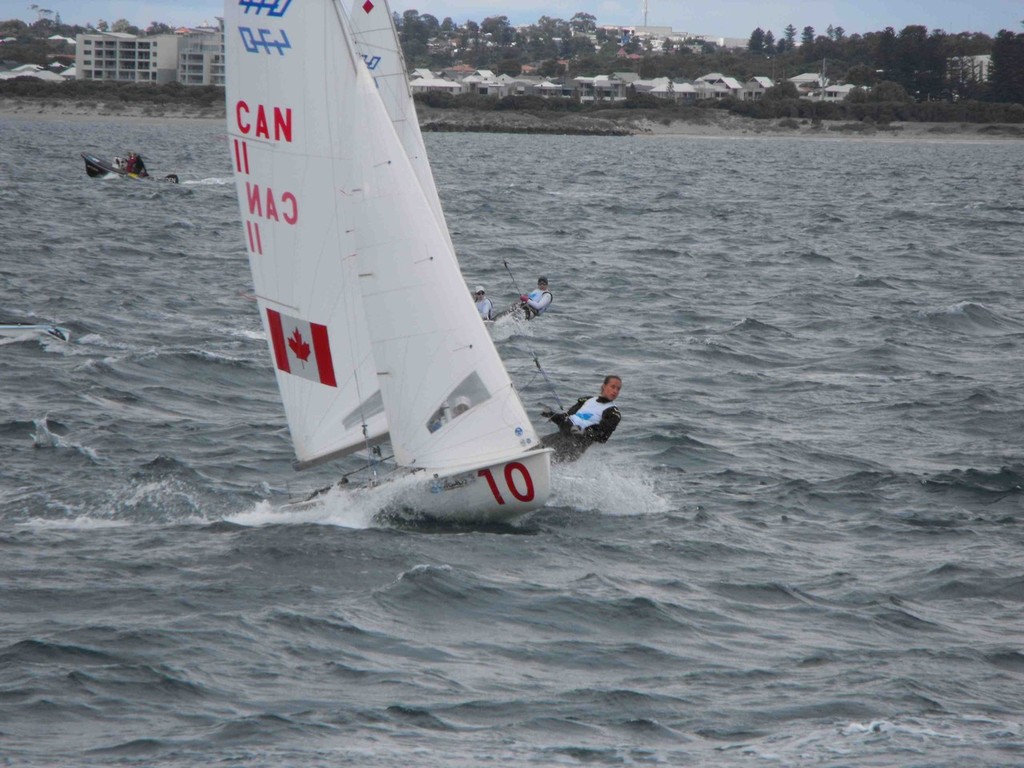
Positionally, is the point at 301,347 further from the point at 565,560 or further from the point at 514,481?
the point at 565,560

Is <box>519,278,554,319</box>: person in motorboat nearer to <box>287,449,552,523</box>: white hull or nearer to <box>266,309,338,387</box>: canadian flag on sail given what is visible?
<box>266,309,338,387</box>: canadian flag on sail

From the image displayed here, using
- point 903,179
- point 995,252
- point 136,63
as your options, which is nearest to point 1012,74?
point 903,179

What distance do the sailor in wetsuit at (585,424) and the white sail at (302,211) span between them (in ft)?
5.62

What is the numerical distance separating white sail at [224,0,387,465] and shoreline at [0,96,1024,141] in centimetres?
10509

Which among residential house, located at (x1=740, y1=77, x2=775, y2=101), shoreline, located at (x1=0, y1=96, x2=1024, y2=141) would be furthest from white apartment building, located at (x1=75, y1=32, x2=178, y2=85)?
residential house, located at (x1=740, y1=77, x2=775, y2=101)

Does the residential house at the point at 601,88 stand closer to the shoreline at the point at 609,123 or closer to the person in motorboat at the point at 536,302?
the shoreline at the point at 609,123

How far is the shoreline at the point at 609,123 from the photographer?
118312 millimetres

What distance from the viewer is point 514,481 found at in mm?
11547

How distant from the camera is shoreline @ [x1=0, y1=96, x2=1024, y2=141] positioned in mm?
118312

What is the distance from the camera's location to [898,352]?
21141 millimetres

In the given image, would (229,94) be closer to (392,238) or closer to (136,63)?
(392,238)

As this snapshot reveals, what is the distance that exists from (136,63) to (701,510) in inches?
6226

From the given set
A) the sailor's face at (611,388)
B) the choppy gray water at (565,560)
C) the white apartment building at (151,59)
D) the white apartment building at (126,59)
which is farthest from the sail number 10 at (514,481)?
the white apartment building at (126,59)

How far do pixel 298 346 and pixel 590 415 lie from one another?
9.26 ft
